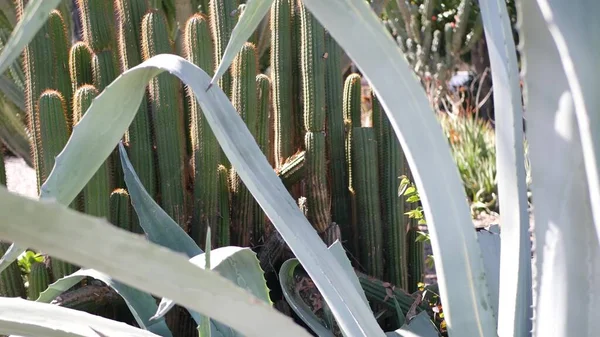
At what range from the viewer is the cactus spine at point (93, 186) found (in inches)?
84.7

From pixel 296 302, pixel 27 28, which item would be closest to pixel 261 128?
pixel 296 302

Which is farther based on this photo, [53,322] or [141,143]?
[141,143]


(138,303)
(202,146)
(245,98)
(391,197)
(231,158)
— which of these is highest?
(245,98)

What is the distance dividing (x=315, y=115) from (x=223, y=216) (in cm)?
44

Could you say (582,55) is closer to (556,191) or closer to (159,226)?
(556,191)

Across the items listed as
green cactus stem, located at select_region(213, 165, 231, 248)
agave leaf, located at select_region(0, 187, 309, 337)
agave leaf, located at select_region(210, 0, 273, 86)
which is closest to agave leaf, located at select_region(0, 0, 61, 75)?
agave leaf, located at select_region(210, 0, 273, 86)

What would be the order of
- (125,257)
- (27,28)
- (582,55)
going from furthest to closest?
(27,28)
(582,55)
(125,257)

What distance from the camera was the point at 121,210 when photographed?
227 centimetres

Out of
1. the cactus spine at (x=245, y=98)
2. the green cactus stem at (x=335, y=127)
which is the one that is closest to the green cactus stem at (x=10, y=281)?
the cactus spine at (x=245, y=98)

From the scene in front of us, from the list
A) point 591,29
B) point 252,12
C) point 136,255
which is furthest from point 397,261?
point 136,255

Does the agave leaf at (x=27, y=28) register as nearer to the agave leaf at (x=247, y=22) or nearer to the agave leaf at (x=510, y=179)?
the agave leaf at (x=247, y=22)

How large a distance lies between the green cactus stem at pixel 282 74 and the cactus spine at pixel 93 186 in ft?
1.92

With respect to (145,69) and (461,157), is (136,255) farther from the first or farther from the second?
(461,157)

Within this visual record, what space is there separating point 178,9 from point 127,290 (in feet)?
9.25
